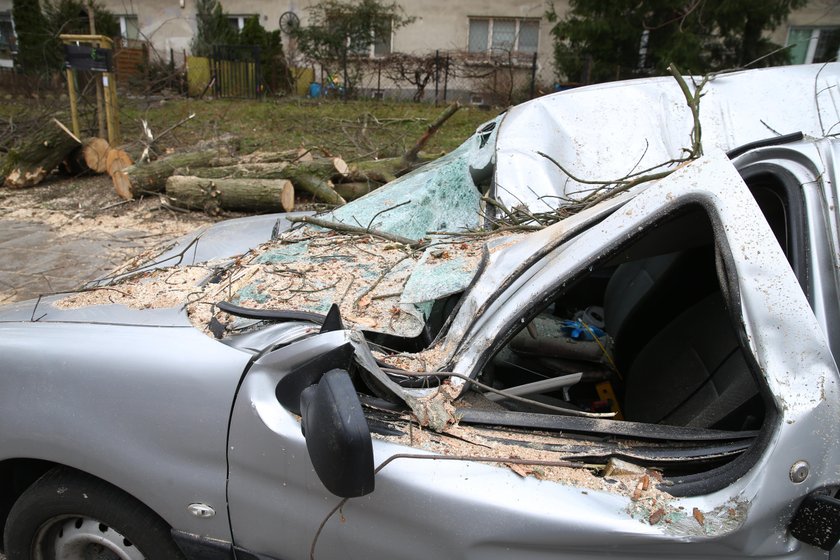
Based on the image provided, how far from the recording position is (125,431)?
1.52m

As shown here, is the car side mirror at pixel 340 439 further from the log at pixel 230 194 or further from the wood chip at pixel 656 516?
the log at pixel 230 194

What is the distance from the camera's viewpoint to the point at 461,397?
1.45 m

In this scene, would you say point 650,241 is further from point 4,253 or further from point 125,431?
point 4,253

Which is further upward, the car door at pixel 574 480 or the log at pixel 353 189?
the car door at pixel 574 480

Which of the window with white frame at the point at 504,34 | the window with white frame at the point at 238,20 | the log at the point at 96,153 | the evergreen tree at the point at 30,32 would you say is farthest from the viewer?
the window with white frame at the point at 238,20

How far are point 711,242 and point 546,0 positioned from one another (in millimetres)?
16215

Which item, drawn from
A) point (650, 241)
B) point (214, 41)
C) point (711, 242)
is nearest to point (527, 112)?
point (711, 242)

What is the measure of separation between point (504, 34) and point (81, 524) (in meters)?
17.3

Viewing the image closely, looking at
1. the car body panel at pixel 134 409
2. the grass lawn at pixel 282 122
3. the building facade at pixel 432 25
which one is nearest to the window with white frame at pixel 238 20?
the building facade at pixel 432 25

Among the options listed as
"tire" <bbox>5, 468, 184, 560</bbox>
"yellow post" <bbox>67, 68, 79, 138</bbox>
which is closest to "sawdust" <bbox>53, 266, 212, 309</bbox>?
"tire" <bbox>5, 468, 184, 560</bbox>

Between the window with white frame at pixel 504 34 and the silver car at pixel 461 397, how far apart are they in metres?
15.8

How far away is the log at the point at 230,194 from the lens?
695cm

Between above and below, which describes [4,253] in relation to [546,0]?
below

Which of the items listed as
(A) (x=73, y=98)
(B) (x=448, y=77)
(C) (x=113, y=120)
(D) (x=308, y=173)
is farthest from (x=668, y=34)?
(A) (x=73, y=98)
